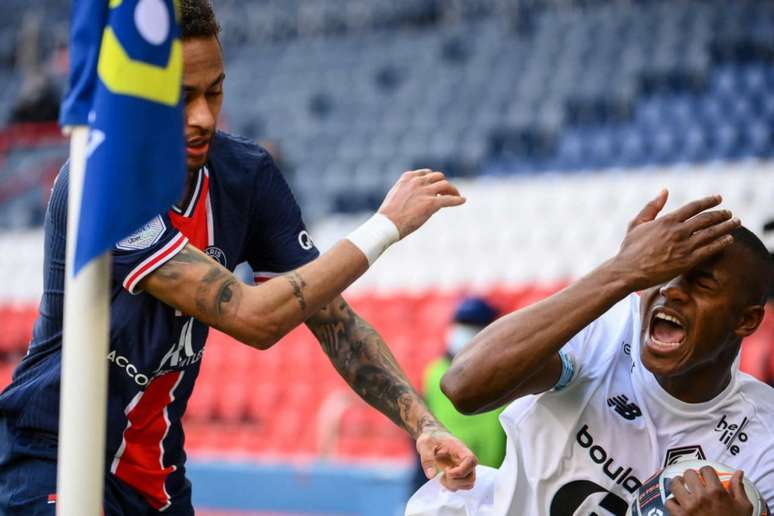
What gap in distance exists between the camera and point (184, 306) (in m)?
2.92

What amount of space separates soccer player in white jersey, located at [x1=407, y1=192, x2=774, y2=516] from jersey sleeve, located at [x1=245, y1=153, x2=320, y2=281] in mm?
629

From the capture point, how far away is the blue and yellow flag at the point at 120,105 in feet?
7.76

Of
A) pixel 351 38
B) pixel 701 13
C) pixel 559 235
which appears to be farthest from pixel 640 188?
pixel 351 38

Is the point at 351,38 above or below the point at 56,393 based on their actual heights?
above

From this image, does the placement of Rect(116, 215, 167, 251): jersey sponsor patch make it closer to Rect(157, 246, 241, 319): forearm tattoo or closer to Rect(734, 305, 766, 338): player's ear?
Rect(157, 246, 241, 319): forearm tattoo

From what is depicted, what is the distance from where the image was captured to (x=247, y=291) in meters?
2.90

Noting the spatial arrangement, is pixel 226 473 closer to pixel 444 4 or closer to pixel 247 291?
pixel 247 291

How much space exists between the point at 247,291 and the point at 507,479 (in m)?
0.95

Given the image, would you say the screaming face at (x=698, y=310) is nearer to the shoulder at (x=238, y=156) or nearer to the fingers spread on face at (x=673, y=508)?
the fingers spread on face at (x=673, y=508)

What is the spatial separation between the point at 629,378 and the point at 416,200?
0.88 m

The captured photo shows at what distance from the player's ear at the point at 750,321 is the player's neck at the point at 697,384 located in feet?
0.43

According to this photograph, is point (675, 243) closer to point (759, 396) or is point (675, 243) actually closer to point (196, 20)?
point (759, 396)

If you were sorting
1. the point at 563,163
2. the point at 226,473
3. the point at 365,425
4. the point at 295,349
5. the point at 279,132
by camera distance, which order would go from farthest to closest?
the point at 279,132 → the point at 563,163 → the point at 295,349 → the point at 365,425 → the point at 226,473

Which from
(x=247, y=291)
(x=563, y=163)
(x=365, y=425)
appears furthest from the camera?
(x=563, y=163)
